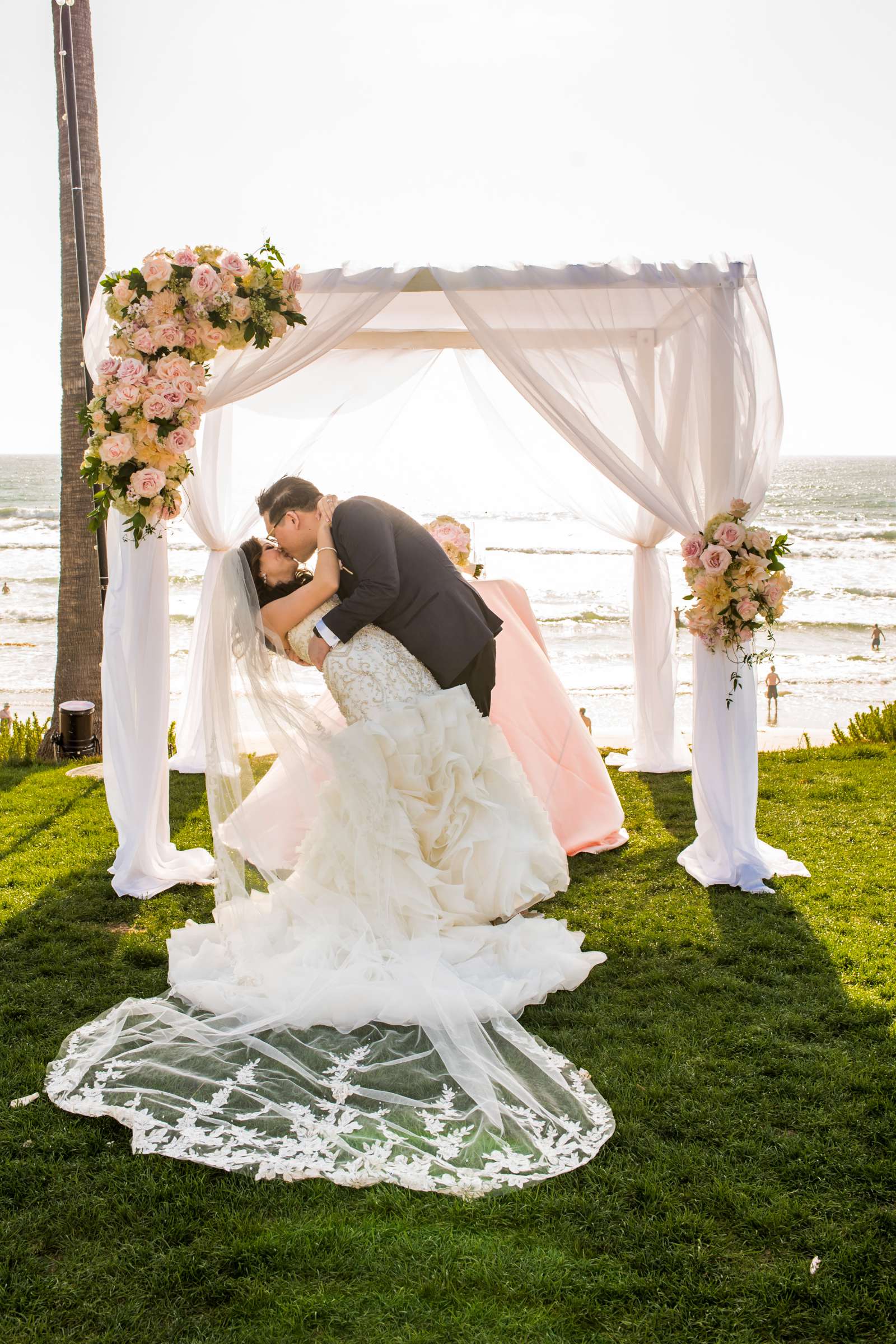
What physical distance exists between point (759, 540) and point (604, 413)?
1.00m

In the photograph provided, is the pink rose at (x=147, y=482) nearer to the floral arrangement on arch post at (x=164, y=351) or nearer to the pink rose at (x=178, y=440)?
the floral arrangement on arch post at (x=164, y=351)

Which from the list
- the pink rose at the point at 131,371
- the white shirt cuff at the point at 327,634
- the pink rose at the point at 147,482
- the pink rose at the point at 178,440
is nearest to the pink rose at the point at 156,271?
the pink rose at the point at 131,371

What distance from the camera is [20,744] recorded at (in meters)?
8.01

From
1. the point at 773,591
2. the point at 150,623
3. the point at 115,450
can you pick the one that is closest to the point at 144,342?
the point at 115,450

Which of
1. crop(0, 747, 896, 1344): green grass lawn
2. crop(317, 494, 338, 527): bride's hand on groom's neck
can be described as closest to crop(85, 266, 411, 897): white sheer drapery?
crop(0, 747, 896, 1344): green grass lawn

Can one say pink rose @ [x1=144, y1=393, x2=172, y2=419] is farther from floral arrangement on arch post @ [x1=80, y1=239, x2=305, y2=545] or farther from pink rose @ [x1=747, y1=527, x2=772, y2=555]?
pink rose @ [x1=747, y1=527, x2=772, y2=555]

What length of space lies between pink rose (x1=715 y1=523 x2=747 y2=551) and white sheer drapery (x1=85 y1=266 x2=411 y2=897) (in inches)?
73.4

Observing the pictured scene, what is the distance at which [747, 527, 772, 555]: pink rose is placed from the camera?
4.50 metres

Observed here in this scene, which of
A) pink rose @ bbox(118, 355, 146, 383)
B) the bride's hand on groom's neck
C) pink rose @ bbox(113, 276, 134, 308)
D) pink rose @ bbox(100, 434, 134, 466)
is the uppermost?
pink rose @ bbox(113, 276, 134, 308)

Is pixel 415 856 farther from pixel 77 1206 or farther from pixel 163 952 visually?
pixel 77 1206

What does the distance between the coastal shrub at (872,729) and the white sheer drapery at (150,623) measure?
5236 millimetres

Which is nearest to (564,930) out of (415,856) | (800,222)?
(415,856)

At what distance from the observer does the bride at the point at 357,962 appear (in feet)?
9.03

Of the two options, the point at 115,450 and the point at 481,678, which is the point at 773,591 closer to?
the point at 481,678
